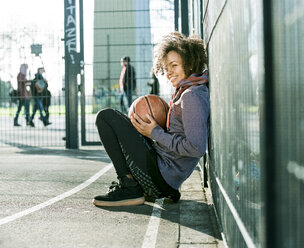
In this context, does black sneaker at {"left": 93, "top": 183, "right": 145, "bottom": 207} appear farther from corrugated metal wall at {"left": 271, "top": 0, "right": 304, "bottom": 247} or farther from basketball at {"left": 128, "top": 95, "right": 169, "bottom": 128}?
corrugated metal wall at {"left": 271, "top": 0, "right": 304, "bottom": 247}

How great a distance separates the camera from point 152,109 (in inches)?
186

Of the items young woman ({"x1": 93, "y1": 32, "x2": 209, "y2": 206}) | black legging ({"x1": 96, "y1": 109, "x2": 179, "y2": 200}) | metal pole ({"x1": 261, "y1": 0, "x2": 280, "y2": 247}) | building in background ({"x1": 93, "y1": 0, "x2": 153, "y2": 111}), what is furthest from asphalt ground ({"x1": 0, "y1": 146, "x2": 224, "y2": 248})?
building in background ({"x1": 93, "y1": 0, "x2": 153, "y2": 111})

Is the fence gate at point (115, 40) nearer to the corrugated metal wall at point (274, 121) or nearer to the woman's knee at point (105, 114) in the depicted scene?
the woman's knee at point (105, 114)

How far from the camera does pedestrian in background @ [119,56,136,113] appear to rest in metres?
9.90

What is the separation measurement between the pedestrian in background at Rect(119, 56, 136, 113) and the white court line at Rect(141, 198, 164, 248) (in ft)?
16.7

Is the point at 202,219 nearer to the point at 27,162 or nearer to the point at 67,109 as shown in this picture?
the point at 27,162

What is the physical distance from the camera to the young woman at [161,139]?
14.6ft

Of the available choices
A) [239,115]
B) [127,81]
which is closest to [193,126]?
[239,115]

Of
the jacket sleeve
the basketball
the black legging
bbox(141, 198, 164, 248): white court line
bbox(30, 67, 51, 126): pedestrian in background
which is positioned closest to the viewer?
bbox(141, 198, 164, 248): white court line

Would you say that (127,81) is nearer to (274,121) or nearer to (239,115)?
(239,115)

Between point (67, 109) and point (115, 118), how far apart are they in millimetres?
5541

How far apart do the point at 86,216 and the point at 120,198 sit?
1.51 ft

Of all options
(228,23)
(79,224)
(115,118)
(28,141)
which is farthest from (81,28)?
(228,23)

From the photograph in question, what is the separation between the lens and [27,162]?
26.8ft
